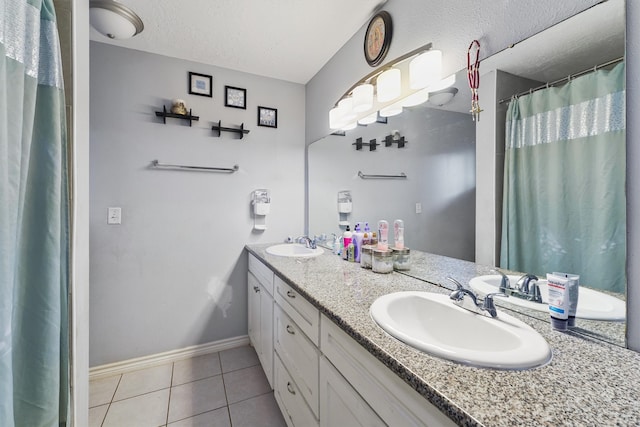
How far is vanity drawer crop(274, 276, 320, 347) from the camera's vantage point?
3.57 ft

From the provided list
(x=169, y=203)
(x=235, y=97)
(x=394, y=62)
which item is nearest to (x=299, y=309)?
(x=394, y=62)

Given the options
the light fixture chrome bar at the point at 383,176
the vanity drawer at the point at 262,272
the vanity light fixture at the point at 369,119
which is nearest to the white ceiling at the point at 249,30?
the vanity light fixture at the point at 369,119

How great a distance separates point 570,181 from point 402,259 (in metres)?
0.76

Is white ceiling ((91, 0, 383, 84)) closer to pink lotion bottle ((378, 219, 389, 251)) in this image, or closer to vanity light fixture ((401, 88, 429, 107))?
vanity light fixture ((401, 88, 429, 107))

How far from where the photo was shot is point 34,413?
75 centimetres

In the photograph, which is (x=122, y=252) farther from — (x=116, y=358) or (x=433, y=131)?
(x=433, y=131)

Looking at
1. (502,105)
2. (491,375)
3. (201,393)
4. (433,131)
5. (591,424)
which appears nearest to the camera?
(591,424)

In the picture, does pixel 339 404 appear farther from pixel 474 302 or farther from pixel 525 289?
pixel 525 289

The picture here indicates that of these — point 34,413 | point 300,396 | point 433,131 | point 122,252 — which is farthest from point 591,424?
point 122,252

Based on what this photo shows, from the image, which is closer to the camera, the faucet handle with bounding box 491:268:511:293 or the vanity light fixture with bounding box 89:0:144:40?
the faucet handle with bounding box 491:268:511:293

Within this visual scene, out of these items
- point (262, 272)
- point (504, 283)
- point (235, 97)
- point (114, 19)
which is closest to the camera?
point (504, 283)

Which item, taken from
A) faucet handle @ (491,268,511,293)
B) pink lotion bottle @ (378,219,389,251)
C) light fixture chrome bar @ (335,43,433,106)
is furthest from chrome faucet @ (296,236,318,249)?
faucet handle @ (491,268,511,293)

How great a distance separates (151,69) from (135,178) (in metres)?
0.83

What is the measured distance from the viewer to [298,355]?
1239 mm
